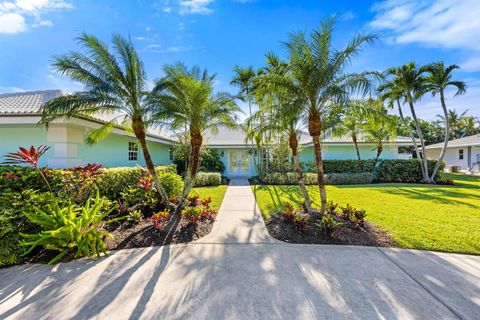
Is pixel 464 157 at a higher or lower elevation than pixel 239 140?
lower

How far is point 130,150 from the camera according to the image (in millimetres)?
13453

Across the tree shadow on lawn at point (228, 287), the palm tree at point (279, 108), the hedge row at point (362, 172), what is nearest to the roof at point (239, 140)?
the hedge row at point (362, 172)

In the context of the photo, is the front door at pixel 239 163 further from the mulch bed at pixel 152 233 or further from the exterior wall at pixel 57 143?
the mulch bed at pixel 152 233

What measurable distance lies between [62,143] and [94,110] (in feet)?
7.81

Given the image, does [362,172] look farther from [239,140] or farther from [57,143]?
[57,143]

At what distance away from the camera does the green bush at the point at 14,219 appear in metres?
4.10

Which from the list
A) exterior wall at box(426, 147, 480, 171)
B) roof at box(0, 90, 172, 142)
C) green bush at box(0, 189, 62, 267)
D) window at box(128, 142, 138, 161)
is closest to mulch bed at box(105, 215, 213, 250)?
green bush at box(0, 189, 62, 267)

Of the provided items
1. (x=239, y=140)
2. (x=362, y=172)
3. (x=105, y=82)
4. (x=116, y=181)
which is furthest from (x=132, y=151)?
(x=362, y=172)

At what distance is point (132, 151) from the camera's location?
13633mm

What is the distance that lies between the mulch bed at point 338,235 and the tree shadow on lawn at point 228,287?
61 cm

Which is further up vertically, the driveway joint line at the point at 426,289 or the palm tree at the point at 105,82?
the palm tree at the point at 105,82

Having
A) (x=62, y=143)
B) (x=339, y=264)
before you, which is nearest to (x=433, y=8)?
(x=339, y=264)

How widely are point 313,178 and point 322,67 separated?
10.8 meters

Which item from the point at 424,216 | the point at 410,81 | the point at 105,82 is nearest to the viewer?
the point at 105,82
